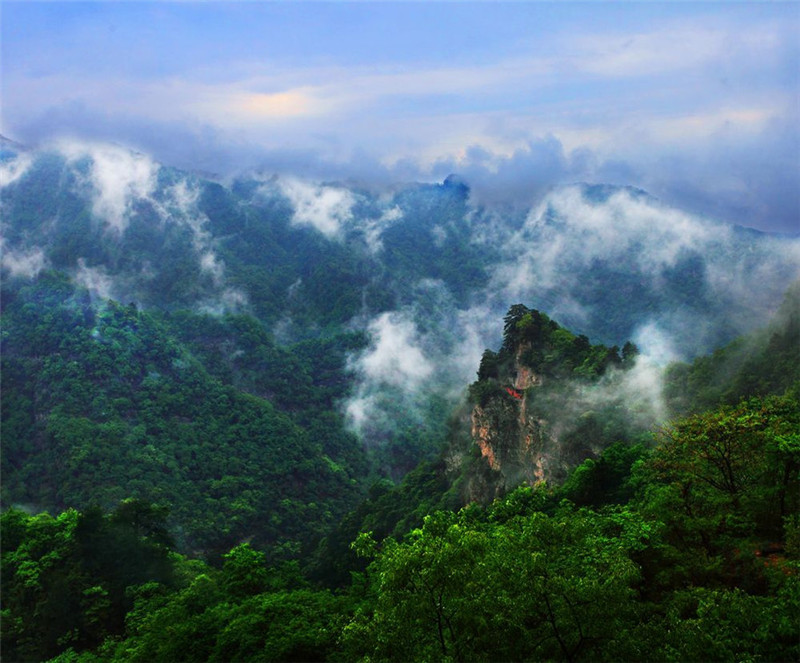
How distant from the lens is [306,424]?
134 m

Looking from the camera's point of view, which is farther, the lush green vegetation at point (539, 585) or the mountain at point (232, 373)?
the mountain at point (232, 373)

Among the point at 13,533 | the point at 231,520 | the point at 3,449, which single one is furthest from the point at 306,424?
the point at 13,533

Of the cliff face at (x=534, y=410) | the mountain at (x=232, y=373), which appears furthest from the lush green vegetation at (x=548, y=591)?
the mountain at (x=232, y=373)

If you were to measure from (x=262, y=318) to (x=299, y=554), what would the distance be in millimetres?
124616

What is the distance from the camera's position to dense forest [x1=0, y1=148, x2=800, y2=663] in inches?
591

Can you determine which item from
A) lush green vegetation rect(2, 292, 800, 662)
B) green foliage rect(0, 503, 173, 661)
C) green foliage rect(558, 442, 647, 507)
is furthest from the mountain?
green foliage rect(0, 503, 173, 661)

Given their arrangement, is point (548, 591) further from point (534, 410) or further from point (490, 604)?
point (534, 410)

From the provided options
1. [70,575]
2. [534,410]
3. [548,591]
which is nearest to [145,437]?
[70,575]

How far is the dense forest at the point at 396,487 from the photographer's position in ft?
49.3

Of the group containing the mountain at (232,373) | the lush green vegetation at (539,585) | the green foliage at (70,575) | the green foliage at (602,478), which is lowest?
the mountain at (232,373)

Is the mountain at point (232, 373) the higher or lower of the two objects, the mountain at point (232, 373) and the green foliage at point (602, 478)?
the lower

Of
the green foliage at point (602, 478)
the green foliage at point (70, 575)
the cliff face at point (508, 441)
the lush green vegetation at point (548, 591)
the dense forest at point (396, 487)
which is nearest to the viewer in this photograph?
the lush green vegetation at point (548, 591)

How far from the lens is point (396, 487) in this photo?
273 ft

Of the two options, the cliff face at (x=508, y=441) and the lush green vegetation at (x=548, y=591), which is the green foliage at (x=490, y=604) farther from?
the cliff face at (x=508, y=441)
